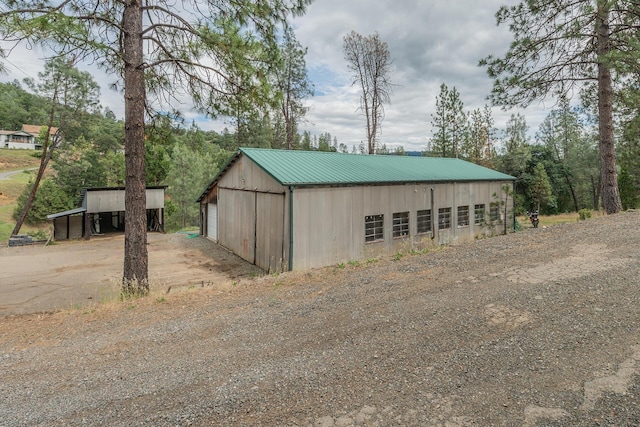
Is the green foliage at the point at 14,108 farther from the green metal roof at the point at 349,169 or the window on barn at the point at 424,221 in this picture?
the window on barn at the point at 424,221

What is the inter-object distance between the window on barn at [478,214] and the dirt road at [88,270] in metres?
11.5

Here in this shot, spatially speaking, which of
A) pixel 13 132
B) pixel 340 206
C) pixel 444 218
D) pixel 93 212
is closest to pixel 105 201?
pixel 93 212

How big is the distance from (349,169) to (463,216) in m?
6.89

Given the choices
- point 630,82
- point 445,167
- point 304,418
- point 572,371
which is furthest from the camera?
point 445,167

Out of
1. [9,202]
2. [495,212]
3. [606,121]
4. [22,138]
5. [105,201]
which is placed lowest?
[495,212]

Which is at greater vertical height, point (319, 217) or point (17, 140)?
point (17, 140)

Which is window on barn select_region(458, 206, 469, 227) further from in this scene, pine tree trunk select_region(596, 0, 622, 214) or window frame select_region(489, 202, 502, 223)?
pine tree trunk select_region(596, 0, 622, 214)

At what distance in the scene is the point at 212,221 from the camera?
18.5 m

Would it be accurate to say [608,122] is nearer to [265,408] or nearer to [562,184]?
[265,408]

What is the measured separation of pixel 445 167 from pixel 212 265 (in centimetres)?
1306

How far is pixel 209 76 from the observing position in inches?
290

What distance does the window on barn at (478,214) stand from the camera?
17.4 metres

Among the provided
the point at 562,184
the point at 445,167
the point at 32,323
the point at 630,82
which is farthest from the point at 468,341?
the point at 562,184

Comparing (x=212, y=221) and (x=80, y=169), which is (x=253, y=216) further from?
(x=80, y=169)
